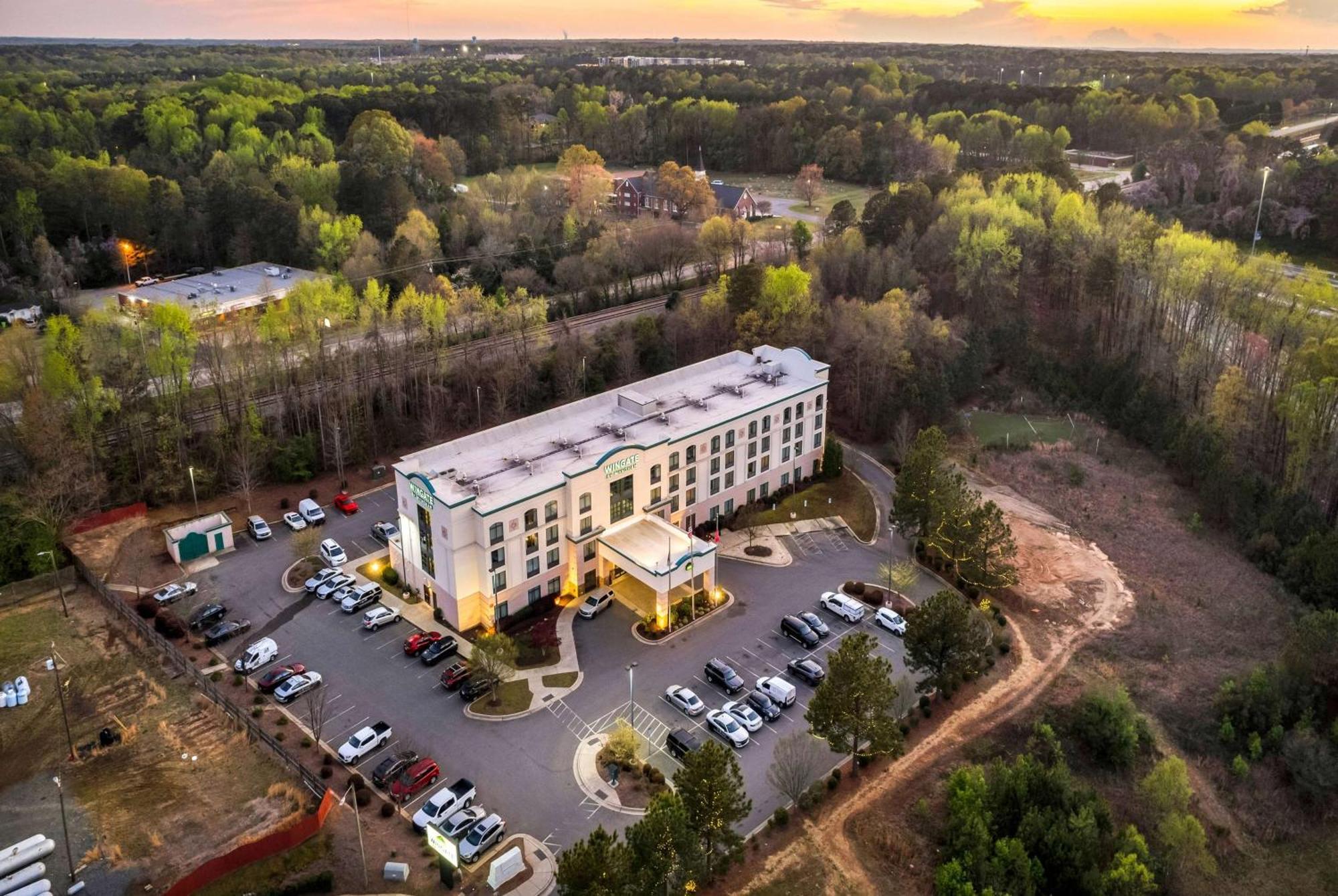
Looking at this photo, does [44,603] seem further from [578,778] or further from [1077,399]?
[1077,399]

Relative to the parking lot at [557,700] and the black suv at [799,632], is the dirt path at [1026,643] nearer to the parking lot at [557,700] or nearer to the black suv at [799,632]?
the parking lot at [557,700]

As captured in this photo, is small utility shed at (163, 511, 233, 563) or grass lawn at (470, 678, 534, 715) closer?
grass lawn at (470, 678, 534, 715)

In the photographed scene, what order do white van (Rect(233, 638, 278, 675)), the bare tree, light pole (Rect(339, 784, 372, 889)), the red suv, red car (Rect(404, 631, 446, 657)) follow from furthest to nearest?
red car (Rect(404, 631, 446, 657))
white van (Rect(233, 638, 278, 675))
the red suv
the bare tree
light pole (Rect(339, 784, 372, 889))

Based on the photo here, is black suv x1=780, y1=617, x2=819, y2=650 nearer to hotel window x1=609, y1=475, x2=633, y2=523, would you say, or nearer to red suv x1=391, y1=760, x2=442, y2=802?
hotel window x1=609, y1=475, x2=633, y2=523

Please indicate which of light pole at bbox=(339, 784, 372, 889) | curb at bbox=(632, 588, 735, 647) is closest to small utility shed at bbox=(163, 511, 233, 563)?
light pole at bbox=(339, 784, 372, 889)

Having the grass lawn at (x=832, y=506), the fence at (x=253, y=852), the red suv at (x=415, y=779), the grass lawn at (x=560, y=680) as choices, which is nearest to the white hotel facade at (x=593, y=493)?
the grass lawn at (x=832, y=506)

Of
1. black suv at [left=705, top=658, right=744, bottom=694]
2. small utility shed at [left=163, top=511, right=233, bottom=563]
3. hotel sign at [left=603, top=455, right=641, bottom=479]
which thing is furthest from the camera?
small utility shed at [left=163, top=511, right=233, bottom=563]

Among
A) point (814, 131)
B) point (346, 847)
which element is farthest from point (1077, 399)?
point (814, 131)
